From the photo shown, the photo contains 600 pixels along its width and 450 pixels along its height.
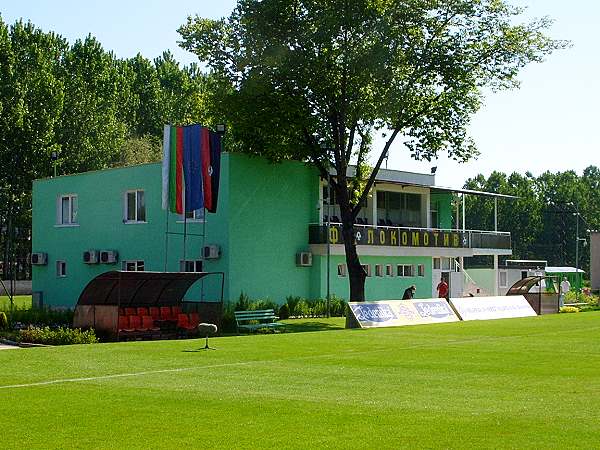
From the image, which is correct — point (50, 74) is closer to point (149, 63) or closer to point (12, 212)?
point (12, 212)

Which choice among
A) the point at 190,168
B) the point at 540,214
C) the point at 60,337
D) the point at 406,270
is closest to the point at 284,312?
the point at 190,168

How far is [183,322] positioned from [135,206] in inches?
594

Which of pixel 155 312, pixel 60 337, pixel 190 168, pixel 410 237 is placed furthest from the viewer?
pixel 410 237

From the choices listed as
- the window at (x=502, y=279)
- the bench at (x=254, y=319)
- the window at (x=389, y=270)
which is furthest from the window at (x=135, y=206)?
the window at (x=502, y=279)

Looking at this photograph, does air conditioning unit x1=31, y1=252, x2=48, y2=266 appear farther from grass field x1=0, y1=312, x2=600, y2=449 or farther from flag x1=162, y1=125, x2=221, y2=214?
grass field x1=0, y1=312, x2=600, y2=449

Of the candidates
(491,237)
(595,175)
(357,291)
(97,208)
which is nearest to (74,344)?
(357,291)

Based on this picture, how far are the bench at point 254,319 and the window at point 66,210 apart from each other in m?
18.1

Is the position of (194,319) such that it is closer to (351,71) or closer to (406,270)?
(351,71)

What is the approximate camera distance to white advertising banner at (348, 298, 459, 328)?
3697 cm

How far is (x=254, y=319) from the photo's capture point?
123 ft

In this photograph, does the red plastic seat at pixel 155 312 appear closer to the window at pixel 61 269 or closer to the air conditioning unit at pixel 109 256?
the air conditioning unit at pixel 109 256

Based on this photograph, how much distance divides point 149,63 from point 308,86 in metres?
64.1

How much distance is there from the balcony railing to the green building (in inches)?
2.6

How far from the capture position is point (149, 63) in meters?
104
